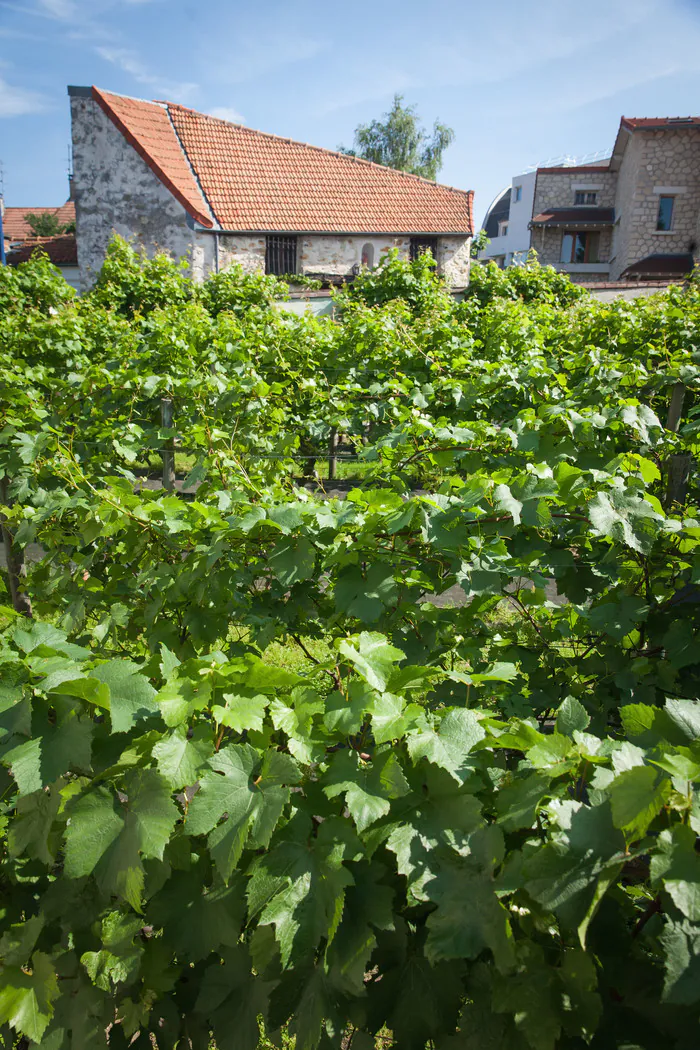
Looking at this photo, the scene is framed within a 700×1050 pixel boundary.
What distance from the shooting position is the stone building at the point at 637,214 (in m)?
28.0

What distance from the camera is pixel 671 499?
3.01 meters

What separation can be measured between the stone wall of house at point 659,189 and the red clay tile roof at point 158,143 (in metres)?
17.8

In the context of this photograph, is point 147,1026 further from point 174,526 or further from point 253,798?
point 174,526

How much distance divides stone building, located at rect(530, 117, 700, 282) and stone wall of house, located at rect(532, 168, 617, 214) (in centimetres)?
5

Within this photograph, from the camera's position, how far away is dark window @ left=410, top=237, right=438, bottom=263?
23.8 metres

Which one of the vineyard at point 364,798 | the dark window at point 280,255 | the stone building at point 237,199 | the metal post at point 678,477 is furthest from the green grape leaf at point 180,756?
the dark window at point 280,255

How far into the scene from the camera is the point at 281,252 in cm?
2192

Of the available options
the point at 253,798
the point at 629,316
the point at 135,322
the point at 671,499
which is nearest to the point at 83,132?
the point at 135,322

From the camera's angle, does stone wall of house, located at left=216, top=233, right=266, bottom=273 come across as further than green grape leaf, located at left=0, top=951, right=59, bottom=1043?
Yes

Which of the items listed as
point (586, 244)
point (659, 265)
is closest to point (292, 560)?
point (659, 265)

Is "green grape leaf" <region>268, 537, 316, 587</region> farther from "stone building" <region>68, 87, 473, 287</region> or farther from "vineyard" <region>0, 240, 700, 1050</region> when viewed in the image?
"stone building" <region>68, 87, 473, 287</region>

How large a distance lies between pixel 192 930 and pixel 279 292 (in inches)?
517

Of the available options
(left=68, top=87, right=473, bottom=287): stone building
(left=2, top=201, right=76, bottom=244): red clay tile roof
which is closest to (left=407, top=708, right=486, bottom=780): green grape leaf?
(left=68, top=87, right=473, bottom=287): stone building

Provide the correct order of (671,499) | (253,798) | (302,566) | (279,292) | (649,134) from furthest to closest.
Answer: (649,134), (279,292), (671,499), (302,566), (253,798)
